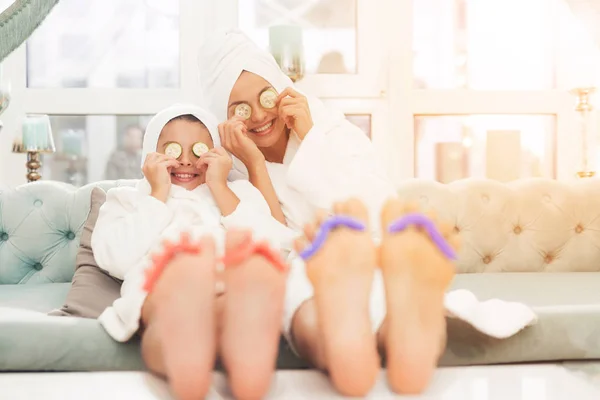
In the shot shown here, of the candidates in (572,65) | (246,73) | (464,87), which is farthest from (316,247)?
(464,87)

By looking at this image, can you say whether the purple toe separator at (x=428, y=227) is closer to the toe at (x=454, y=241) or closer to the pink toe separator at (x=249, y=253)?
the toe at (x=454, y=241)

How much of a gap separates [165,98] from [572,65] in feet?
5.12

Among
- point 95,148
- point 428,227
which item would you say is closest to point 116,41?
point 95,148

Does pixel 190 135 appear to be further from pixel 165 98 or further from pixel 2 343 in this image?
pixel 165 98

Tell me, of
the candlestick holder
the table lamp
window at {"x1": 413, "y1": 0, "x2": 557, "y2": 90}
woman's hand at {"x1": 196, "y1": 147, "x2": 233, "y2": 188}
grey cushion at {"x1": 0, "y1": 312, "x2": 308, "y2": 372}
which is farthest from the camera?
window at {"x1": 413, "y1": 0, "x2": 557, "y2": 90}

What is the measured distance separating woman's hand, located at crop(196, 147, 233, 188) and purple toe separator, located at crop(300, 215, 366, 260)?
516 millimetres

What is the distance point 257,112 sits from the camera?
1362mm

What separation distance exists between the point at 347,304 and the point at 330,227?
10 cm

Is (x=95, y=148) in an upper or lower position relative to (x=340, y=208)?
upper

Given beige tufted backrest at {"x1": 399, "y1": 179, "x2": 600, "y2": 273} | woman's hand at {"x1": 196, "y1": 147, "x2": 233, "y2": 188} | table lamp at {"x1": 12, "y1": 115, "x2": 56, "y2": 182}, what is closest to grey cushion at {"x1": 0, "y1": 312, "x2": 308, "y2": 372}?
woman's hand at {"x1": 196, "y1": 147, "x2": 233, "y2": 188}

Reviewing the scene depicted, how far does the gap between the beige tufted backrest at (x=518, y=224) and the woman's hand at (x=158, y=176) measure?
2.78ft

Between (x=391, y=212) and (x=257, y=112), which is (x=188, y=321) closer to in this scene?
(x=391, y=212)

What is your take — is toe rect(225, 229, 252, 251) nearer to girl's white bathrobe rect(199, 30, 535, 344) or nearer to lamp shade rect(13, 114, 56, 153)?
girl's white bathrobe rect(199, 30, 535, 344)

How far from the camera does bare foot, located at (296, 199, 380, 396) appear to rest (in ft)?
2.52
